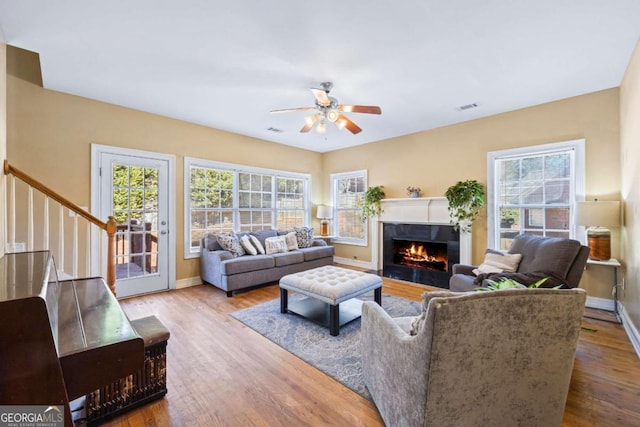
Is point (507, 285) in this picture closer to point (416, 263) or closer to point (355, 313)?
point (355, 313)

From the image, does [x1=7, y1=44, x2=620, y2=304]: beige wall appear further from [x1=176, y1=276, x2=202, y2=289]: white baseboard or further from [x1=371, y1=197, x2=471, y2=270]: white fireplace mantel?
[x1=371, y1=197, x2=471, y2=270]: white fireplace mantel

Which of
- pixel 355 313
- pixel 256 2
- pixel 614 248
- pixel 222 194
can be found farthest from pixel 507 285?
pixel 222 194

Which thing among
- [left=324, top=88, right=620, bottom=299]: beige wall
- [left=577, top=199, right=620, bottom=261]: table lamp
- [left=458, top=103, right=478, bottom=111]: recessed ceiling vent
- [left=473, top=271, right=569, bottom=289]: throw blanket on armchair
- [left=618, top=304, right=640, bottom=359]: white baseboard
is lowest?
[left=618, top=304, right=640, bottom=359]: white baseboard

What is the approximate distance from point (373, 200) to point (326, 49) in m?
3.31

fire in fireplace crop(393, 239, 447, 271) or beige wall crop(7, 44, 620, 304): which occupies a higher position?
beige wall crop(7, 44, 620, 304)

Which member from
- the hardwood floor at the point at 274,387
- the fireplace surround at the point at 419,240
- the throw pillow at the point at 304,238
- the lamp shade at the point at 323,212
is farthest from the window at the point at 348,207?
the hardwood floor at the point at 274,387

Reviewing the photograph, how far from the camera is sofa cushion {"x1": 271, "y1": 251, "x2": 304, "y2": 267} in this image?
4.55 meters

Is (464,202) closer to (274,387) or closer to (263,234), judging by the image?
(263,234)

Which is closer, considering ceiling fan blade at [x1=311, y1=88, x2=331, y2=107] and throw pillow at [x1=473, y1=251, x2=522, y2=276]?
ceiling fan blade at [x1=311, y1=88, x2=331, y2=107]

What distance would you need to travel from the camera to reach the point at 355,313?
3.18m

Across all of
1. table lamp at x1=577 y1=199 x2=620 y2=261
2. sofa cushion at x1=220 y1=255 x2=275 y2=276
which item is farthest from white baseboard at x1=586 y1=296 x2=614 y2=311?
sofa cushion at x1=220 y1=255 x2=275 y2=276

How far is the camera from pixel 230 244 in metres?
4.36

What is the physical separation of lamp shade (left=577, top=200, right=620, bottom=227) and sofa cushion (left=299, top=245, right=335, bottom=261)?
3.65m

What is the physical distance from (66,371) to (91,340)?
0.17 meters
